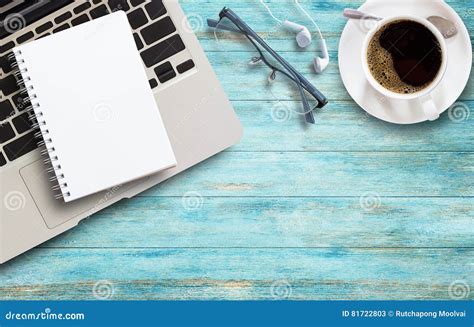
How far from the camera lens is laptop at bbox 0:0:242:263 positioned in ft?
3.23

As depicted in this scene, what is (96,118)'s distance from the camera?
0.97m

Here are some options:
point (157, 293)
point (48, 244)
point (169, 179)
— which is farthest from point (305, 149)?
point (48, 244)

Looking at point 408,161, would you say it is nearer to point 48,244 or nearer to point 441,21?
point 441,21

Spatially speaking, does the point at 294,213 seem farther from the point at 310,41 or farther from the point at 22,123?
the point at 22,123

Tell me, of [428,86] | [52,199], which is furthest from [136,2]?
[428,86]

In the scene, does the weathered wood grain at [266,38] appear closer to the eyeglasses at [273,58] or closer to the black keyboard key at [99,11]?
the eyeglasses at [273,58]

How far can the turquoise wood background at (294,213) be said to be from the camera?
1054mm

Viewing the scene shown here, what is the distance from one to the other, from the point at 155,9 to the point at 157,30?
1.3 inches

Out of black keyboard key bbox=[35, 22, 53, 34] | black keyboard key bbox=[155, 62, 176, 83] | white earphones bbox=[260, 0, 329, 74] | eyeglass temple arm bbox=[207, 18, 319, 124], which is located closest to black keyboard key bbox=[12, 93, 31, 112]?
black keyboard key bbox=[35, 22, 53, 34]

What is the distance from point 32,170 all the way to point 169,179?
0.22 m

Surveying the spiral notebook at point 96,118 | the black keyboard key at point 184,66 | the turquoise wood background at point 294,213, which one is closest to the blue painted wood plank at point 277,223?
the turquoise wood background at point 294,213

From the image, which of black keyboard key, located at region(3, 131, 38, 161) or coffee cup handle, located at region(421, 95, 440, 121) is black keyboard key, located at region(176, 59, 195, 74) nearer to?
black keyboard key, located at region(3, 131, 38, 161)

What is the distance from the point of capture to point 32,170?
993 mm

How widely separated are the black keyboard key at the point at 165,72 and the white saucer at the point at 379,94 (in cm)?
27
